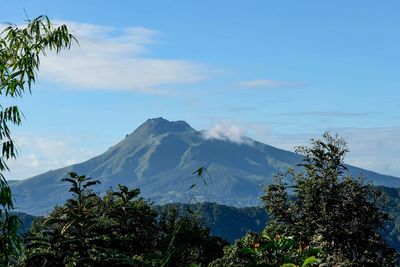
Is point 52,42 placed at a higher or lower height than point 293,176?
higher

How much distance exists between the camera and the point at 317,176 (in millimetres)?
33312

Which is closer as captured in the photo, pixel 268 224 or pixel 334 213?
pixel 334 213

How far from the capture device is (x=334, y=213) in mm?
29719

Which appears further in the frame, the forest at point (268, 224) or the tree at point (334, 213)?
the tree at point (334, 213)

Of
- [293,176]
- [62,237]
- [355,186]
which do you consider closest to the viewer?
[62,237]

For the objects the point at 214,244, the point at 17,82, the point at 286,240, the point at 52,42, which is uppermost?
the point at 52,42

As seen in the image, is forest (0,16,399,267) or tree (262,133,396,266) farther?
tree (262,133,396,266)

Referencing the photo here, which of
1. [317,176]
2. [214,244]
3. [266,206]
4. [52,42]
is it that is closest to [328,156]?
[317,176]

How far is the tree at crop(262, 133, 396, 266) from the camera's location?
2891cm

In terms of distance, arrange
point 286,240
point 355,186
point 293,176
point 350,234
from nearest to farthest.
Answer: point 286,240, point 350,234, point 355,186, point 293,176

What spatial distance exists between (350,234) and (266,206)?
923 centimetres

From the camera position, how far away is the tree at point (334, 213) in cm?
2891

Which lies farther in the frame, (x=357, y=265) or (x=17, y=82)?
(x=357, y=265)

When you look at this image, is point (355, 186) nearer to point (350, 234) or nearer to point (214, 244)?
point (350, 234)
